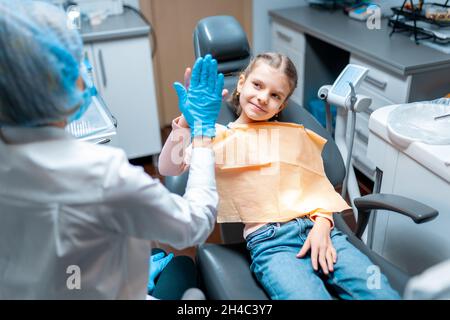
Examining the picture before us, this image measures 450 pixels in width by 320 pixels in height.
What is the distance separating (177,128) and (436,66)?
1.40 m

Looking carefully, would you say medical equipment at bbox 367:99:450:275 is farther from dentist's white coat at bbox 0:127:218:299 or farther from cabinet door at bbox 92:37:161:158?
cabinet door at bbox 92:37:161:158

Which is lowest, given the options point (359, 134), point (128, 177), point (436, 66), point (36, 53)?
point (359, 134)

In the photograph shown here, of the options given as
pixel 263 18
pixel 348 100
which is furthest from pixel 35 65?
pixel 263 18

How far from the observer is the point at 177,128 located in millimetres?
1318

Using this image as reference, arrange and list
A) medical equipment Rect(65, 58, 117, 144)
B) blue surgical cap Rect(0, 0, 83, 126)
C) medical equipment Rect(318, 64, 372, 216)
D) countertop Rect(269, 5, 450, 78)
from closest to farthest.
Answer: blue surgical cap Rect(0, 0, 83, 126) → medical equipment Rect(65, 58, 117, 144) → medical equipment Rect(318, 64, 372, 216) → countertop Rect(269, 5, 450, 78)

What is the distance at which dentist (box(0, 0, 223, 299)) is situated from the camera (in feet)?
2.57

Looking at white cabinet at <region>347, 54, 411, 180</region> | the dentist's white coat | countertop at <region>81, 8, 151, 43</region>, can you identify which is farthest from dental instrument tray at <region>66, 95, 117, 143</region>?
white cabinet at <region>347, 54, 411, 180</region>

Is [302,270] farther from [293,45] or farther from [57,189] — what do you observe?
[293,45]

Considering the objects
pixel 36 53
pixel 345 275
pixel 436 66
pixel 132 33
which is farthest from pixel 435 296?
pixel 132 33

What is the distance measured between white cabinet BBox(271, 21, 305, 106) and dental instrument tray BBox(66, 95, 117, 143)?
1649 mm

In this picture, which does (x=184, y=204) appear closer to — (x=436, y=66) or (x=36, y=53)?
(x=36, y=53)

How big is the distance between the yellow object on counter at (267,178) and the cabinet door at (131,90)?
1.30 metres

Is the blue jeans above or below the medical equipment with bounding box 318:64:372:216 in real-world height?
below
